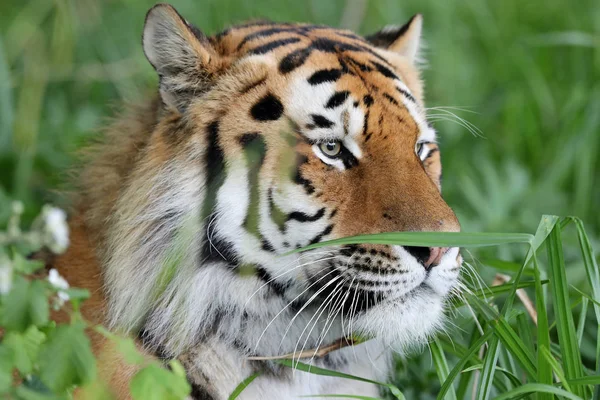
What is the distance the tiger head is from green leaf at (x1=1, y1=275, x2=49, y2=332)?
80 cm

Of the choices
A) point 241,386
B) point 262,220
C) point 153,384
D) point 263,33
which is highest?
point 263,33

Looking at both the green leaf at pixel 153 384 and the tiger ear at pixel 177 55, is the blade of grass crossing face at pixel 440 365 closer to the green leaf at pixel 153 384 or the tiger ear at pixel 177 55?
the green leaf at pixel 153 384

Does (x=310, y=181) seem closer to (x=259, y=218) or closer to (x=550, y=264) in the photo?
(x=259, y=218)

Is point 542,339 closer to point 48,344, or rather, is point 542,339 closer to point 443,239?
point 443,239

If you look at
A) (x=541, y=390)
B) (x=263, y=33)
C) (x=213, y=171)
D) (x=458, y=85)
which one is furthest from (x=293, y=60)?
(x=458, y=85)

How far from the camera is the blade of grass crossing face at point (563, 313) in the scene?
2.15m

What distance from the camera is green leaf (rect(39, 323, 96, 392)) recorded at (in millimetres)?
1527

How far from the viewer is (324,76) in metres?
2.42

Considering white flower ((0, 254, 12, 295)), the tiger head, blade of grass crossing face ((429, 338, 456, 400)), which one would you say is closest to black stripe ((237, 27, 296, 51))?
the tiger head

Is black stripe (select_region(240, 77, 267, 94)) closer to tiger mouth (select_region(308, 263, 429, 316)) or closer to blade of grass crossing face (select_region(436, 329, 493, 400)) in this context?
tiger mouth (select_region(308, 263, 429, 316))

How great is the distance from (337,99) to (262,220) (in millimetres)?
409

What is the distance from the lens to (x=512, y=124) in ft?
15.9

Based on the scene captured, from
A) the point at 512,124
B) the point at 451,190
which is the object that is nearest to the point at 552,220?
the point at 451,190

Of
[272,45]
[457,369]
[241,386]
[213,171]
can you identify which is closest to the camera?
[457,369]
